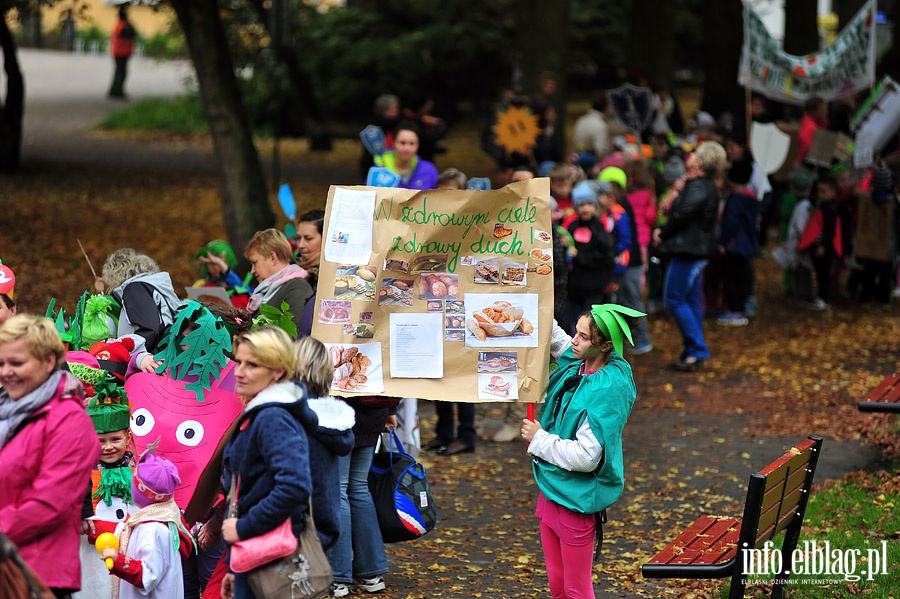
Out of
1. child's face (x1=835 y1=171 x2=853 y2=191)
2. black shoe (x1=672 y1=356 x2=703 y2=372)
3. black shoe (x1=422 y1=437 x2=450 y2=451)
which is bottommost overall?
black shoe (x1=422 y1=437 x2=450 y2=451)

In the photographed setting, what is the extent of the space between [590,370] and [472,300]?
0.89 m

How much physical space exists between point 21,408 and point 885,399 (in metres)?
6.14

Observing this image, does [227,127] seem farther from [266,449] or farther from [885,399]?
[266,449]

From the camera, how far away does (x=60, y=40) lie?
4322 centimetres

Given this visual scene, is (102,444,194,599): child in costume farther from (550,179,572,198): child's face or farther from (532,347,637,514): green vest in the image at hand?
(550,179,572,198): child's face

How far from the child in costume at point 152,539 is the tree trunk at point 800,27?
19408mm

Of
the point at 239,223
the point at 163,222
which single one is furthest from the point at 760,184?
the point at 163,222

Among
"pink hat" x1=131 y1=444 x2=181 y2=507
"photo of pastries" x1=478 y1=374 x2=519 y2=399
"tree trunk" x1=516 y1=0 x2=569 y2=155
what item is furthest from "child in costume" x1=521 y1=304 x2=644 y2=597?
"tree trunk" x1=516 y1=0 x2=569 y2=155

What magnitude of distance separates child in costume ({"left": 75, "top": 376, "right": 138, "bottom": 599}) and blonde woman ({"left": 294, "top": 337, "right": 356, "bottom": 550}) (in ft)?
3.18

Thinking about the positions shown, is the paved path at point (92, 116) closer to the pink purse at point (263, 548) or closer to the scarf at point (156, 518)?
the scarf at point (156, 518)

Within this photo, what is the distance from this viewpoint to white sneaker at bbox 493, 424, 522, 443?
1019cm

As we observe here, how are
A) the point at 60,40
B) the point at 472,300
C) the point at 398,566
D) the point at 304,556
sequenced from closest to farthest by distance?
the point at 304,556 → the point at 472,300 → the point at 398,566 → the point at 60,40

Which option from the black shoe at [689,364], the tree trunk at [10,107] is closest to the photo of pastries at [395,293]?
the black shoe at [689,364]

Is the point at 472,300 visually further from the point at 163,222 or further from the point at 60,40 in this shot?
the point at 60,40
